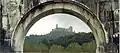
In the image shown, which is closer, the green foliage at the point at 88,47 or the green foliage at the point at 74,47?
the green foliage at the point at 88,47

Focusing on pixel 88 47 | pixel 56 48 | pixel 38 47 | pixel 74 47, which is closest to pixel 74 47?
pixel 74 47

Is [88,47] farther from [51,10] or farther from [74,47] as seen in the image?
[51,10]

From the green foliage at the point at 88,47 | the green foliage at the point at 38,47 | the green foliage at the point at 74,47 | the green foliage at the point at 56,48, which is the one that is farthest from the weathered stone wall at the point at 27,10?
the green foliage at the point at 56,48

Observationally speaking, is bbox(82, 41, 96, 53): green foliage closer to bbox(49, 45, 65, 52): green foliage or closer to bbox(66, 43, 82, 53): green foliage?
bbox(66, 43, 82, 53): green foliage

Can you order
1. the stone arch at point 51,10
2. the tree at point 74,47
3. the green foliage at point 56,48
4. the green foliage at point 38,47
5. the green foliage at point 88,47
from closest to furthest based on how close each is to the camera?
the stone arch at point 51,10 < the green foliage at point 38,47 < the green foliage at point 88,47 < the tree at point 74,47 < the green foliage at point 56,48

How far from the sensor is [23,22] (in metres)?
8.69

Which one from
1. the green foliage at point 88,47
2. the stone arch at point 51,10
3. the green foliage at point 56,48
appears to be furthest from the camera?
the green foliage at point 56,48

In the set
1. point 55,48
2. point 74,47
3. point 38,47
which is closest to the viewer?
point 38,47

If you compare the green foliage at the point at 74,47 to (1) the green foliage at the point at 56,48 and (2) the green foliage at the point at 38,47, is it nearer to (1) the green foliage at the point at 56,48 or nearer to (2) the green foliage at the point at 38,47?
(1) the green foliage at the point at 56,48

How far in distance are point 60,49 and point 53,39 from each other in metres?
2.27

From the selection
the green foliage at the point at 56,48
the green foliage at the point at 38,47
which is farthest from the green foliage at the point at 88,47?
the green foliage at the point at 38,47

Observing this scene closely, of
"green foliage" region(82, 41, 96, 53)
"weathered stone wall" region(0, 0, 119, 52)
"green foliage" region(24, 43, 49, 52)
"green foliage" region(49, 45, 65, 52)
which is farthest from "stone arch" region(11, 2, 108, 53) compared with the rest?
"green foliage" region(49, 45, 65, 52)

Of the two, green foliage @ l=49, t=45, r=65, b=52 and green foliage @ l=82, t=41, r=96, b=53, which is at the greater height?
green foliage @ l=82, t=41, r=96, b=53

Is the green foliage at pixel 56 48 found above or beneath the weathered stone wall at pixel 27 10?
beneath
